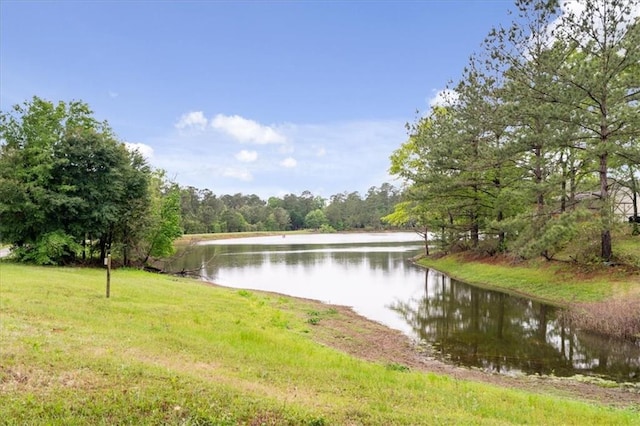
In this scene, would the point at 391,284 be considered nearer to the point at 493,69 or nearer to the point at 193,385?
the point at 493,69

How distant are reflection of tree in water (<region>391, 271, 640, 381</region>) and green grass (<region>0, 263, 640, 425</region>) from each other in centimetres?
423

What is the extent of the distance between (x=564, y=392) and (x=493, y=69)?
1891 centimetres

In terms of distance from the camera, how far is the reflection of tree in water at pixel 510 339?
11915 mm

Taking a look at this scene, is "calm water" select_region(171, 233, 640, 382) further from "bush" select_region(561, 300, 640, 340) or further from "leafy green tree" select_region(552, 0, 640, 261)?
"leafy green tree" select_region(552, 0, 640, 261)

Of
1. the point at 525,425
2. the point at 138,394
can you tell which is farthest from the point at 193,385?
the point at 525,425

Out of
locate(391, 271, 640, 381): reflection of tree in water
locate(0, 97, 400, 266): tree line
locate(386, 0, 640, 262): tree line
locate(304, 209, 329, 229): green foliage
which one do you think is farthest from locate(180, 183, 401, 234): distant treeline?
locate(391, 271, 640, 381): reflection of tree in water

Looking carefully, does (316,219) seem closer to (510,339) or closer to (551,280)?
(551,280)

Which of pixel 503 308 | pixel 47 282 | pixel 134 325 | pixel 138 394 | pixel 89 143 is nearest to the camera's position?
pixel 138 394

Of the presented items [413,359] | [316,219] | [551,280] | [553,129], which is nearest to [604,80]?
[553,129]

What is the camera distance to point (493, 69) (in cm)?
2380

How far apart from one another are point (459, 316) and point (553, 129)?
34.4ft

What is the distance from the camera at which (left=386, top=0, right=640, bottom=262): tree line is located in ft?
64.1

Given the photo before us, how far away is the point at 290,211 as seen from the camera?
148 metres

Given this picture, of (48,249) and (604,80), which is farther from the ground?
(604,80)
